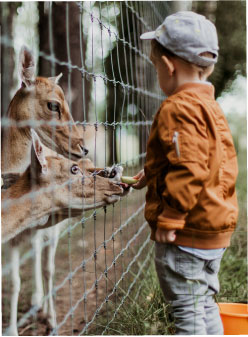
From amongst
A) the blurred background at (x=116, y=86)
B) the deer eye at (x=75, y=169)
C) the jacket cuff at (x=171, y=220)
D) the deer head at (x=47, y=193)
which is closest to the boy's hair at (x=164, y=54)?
the blurred background at (x=116, y=86)

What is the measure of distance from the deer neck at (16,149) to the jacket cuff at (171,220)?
142 cm

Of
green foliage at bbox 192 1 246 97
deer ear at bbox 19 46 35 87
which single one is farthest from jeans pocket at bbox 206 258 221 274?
green foliage at bbox 192 1 246 97

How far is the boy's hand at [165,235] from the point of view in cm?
228

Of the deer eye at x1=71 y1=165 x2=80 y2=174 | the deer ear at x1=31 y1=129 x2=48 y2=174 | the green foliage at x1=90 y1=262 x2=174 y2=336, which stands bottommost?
the green foliage at x1=90 y1=262 x2=174 y2=336

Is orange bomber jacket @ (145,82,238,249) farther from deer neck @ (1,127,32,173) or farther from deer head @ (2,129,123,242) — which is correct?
deer neck @ (1,127,32,173)

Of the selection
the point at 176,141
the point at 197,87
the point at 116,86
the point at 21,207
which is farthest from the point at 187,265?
the point at 116,86

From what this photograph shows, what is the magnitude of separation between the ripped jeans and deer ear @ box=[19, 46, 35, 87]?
140 cm

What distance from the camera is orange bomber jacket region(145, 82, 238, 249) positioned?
2.20 meters

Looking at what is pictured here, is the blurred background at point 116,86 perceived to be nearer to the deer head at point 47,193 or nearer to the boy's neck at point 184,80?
the deer head at point 47,193

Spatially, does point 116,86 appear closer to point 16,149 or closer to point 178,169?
point 16,149

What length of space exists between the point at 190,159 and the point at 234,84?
8.67 meters

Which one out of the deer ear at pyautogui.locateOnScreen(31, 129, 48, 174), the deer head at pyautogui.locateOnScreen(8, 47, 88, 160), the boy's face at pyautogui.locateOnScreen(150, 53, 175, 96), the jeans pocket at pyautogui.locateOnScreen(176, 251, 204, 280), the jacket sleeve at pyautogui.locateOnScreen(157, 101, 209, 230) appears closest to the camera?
the jacket sleeve at pyautogui.locateOnScreen(157, 101, 209, 230)

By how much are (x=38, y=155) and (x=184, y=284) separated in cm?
118

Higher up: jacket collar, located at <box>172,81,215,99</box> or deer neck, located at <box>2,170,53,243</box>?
jacket collar, located at <box>172,81,215,99</box>
